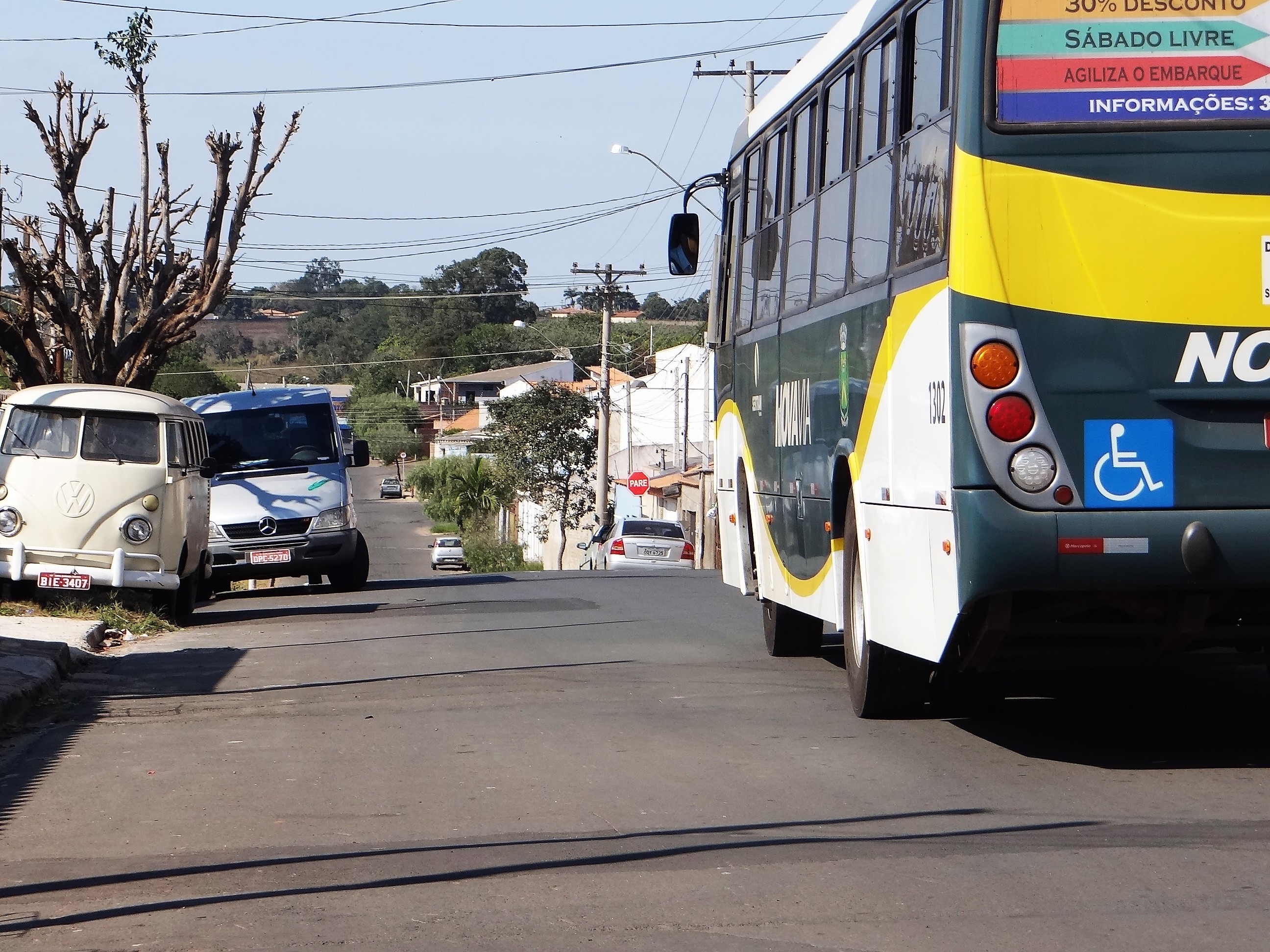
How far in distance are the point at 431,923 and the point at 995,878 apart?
75.1 inches

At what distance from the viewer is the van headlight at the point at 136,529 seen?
51.1ft

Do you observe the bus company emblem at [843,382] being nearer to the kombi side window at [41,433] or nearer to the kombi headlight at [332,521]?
the kombi side window at [41,433]

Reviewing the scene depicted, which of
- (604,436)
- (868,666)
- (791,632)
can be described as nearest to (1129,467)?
(868,666)

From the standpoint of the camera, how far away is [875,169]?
8.58 metres

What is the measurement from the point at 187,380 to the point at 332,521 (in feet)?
246

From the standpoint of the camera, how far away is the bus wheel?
1230 cm

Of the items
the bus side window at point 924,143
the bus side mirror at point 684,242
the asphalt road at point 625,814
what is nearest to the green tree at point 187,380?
the bus side mirror at point 684,242

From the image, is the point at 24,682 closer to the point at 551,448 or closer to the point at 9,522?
the point at 9,522

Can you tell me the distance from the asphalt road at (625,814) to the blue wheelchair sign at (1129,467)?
4.14ft

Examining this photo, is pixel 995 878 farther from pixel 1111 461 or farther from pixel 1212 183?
pixel 1212 183

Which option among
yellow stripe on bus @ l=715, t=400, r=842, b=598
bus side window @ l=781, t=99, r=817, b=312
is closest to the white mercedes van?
yellow stripe on bus @ l=715, t=400, r=842, b=598

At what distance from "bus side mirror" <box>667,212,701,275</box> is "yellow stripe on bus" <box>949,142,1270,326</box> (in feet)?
23.4

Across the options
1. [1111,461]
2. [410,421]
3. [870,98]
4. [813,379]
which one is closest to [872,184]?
[870,98]

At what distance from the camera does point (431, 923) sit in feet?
16.8
